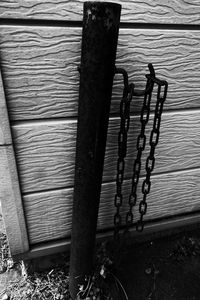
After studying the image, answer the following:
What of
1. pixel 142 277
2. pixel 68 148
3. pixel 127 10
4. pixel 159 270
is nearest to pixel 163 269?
pixel 159 270

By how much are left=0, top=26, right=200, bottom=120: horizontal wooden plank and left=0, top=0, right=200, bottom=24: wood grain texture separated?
5 cm

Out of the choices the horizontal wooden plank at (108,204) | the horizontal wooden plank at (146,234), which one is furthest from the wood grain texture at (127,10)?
the horizontal wooden plank at (146,234)

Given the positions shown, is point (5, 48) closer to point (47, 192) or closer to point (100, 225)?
point (47, 192)

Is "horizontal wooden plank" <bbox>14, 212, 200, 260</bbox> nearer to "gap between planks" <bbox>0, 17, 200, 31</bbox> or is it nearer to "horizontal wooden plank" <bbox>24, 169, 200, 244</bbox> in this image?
"horizontal wooden plank" <bbox>24, 169, 200, 244</bbox>

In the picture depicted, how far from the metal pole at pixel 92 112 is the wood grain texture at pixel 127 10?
17 cm

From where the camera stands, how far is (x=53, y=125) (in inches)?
50.3

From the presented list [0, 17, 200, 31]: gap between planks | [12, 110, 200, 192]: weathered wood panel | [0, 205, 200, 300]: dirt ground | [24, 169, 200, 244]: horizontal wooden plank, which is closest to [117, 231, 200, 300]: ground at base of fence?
[0, 205, 200, 300]: dirt ground

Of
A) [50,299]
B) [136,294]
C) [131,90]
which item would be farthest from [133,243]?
[131,90]

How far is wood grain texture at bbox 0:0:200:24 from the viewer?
3.33ft

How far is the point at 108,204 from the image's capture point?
5.41 ft

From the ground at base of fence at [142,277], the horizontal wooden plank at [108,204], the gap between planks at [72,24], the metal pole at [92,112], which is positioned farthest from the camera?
the ground at base of fence at [142,277]

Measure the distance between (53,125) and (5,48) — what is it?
0.39m

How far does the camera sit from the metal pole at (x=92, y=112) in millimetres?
921

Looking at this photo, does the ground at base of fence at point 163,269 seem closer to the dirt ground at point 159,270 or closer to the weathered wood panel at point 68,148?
the dirt ground at point 159,270
